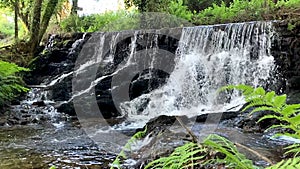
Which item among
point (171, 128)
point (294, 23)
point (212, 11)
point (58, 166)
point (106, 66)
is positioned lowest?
point (58, 166)

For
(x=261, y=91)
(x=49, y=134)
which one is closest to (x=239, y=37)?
(x=49, y=134)

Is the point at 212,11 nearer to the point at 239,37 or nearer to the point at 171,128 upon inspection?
the point at 239,37

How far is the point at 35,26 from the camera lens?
1195cm

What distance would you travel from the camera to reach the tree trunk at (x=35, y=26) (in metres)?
11.9

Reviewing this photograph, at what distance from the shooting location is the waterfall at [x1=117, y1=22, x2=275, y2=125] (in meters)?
7.97

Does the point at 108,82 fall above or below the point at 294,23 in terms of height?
below

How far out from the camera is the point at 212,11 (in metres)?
11.9

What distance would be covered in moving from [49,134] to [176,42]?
4.80 meters

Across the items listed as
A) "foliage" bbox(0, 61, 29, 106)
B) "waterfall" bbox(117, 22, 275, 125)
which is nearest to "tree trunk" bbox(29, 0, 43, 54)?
"foliage" bbox(0, 61, 29, 106)

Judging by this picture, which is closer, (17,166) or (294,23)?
(17,166)

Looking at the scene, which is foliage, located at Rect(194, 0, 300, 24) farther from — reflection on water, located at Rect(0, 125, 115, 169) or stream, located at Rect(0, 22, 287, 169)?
reflection on water, located at Rect(0, 125, 115, 169)

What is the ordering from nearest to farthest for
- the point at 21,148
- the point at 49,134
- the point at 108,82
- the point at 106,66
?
the point at 21,148 < the point at 49,134 < the point at 108,82 < the point at 106,66

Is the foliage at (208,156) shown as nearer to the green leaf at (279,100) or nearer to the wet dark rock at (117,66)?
the green leaf at (279,100)

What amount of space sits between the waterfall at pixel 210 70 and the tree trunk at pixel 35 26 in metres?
5.13
